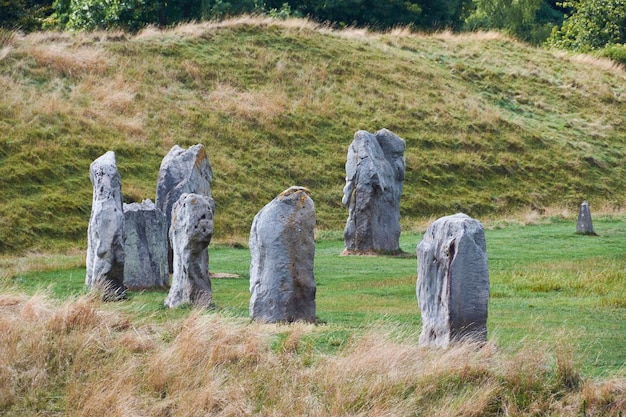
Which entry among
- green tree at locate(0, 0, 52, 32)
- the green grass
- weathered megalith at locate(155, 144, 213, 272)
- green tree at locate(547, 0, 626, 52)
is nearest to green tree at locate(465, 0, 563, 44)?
green tree at locate(547, 0, 626, 52)

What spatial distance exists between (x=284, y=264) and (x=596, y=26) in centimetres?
5628

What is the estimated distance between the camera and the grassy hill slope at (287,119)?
33.2 metres

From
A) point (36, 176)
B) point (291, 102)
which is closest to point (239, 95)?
point (291, 102)

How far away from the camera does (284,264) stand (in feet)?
49.4

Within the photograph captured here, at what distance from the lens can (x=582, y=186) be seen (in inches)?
1652

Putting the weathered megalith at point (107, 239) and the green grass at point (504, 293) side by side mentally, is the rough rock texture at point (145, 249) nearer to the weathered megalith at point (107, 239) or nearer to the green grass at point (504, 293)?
the green grass at point (504, 293)

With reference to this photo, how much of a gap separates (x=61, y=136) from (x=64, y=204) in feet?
16.7

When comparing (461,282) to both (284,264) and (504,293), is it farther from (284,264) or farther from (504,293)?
(504,293)

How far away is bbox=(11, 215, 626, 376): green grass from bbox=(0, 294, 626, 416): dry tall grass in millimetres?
663

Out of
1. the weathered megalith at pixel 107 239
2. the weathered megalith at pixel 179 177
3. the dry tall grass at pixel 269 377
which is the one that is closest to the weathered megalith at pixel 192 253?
the weathered megalith at pixel 107 239

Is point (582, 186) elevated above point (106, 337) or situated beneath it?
situated beneath

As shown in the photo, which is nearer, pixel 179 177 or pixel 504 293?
pixel 504 293

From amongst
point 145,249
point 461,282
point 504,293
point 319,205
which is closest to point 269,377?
point 461,282

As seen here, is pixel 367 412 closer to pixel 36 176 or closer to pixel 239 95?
pixel 36 176
